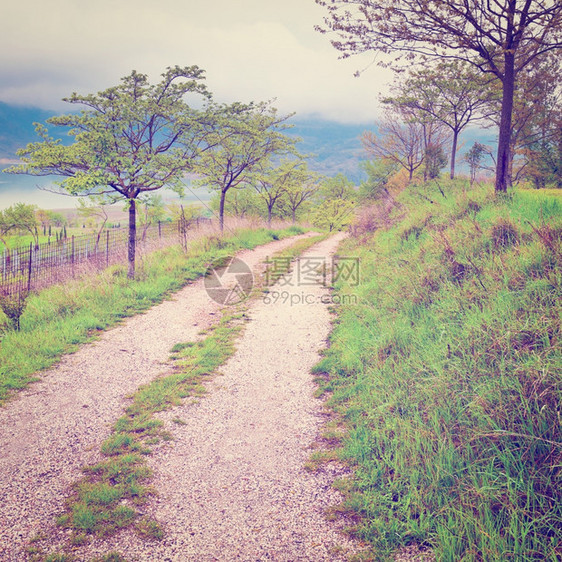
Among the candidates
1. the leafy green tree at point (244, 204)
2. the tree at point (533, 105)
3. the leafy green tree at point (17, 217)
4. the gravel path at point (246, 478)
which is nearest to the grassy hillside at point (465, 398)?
the gravel path at point (246, 478)

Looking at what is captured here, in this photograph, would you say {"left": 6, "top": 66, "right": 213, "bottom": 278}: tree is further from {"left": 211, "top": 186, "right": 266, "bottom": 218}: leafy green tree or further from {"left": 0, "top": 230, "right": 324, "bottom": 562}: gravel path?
{"left": 211, "top": 186, "right": 266, "bottom": 218}: leafy green tree

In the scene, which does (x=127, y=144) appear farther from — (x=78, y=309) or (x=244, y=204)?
(x=244, y=204)

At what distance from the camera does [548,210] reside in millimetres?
6109

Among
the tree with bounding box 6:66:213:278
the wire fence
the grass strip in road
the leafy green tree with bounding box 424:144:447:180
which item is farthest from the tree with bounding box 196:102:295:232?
the grass strip in road

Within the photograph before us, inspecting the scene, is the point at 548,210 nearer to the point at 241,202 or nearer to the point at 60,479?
the point at 60,479

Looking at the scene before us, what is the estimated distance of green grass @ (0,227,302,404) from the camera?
18.5ft

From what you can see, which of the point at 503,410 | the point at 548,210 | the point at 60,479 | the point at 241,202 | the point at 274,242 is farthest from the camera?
the point at 241,202

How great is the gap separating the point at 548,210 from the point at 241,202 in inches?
1341

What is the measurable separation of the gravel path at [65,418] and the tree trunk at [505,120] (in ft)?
27.7

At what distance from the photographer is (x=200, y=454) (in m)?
3.80

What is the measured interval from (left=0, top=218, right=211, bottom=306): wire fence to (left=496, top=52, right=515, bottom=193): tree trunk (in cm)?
1140

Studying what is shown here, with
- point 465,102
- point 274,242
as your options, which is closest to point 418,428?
point 274,242

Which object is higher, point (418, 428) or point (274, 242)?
point (274, 242)

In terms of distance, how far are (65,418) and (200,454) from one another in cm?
187
